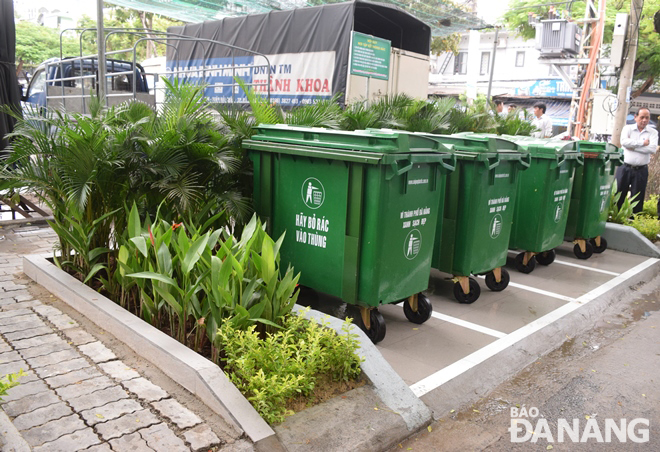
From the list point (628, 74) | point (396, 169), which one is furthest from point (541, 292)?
point (628, 74)

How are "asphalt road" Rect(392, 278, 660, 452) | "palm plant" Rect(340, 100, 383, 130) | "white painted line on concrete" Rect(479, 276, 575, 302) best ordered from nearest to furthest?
"asphalt road" Rect(392, 278, 660, 452) < "white painted line on concrete" Rect(479, 276, 575, 302) < "palm plant" Rect(340, 100, 383, 130)

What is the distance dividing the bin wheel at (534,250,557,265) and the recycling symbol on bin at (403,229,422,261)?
137 inches

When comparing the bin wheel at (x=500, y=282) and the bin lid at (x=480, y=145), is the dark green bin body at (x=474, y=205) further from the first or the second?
the bin wheel at (x=500, y=282)

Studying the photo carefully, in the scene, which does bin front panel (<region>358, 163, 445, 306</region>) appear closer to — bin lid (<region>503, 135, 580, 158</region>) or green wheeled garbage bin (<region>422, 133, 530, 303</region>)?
green wheeled garbage bin (<region>422, 133, 530, 303</region>)

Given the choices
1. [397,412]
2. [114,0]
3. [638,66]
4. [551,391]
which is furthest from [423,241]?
[638,66]

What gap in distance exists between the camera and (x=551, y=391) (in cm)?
427

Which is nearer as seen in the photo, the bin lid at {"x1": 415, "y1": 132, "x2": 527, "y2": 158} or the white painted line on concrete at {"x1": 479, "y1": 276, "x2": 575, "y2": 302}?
the bin lid at {"x1": 415, "y1": 132, "x2": 527, "y2": 158}

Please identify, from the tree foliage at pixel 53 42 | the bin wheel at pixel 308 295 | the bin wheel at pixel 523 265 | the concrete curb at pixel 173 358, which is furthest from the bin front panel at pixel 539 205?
the tree foliage at pixel 53 42

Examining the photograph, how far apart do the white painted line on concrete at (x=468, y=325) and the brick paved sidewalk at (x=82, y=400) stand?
2891 mm

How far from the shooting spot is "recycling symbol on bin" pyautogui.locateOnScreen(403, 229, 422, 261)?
16.0 feet

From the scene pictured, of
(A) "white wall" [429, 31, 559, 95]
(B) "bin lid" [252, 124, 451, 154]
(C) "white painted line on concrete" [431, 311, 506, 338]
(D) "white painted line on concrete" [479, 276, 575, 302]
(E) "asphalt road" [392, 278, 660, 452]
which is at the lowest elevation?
(E) "asphalt road" [392, 278, 660, 452]

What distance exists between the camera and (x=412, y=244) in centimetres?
494

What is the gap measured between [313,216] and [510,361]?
1985mm

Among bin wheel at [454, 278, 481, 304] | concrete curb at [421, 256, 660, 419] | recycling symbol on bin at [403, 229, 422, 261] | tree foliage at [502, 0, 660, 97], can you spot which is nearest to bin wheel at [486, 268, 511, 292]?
bin wheel at [454, 278, 481, 304]
